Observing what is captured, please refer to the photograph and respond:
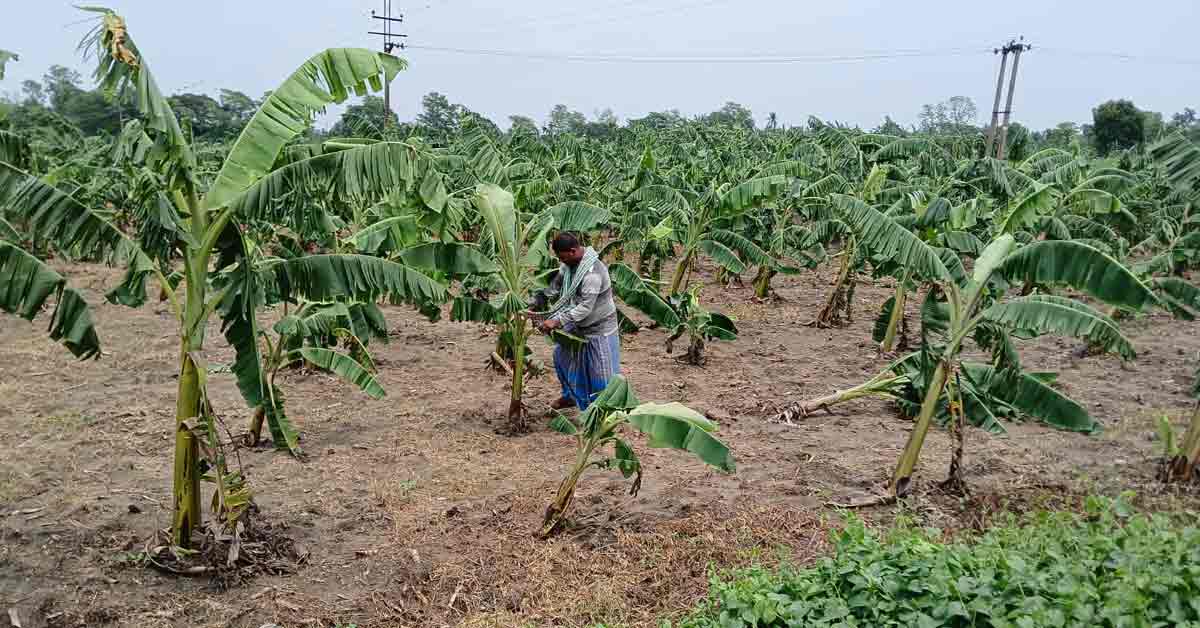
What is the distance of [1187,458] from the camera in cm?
655

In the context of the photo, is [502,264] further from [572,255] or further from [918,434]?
[918,434]

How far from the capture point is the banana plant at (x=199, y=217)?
171 inches

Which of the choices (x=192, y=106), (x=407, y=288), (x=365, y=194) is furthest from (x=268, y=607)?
(x=192, y=106)

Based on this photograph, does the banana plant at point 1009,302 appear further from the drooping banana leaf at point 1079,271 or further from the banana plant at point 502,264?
the banana plant at point 502,264

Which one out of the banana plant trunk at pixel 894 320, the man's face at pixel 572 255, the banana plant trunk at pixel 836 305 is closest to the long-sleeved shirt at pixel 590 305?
the man's face at pixel 572 255

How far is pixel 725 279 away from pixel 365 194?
10.3m

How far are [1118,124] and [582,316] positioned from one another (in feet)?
140

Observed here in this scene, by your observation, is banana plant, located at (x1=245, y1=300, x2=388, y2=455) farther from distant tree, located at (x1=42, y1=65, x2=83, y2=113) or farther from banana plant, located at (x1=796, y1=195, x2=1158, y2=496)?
distant tree, located at (x1=42, y1=65, x2=83, y2=113)

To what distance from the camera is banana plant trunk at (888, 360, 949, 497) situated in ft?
19.7

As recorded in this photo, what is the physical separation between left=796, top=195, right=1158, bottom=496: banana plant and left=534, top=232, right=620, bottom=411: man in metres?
2.24

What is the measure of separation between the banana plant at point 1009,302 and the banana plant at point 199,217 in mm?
3884

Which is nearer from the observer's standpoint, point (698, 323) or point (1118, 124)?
point (698, 323)

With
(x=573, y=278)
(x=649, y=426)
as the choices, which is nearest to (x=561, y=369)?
(x=573, y=278)

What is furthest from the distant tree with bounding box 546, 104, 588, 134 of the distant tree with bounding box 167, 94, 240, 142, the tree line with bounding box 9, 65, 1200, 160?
the distant tree with bounding box 167, 94, 240, 142
